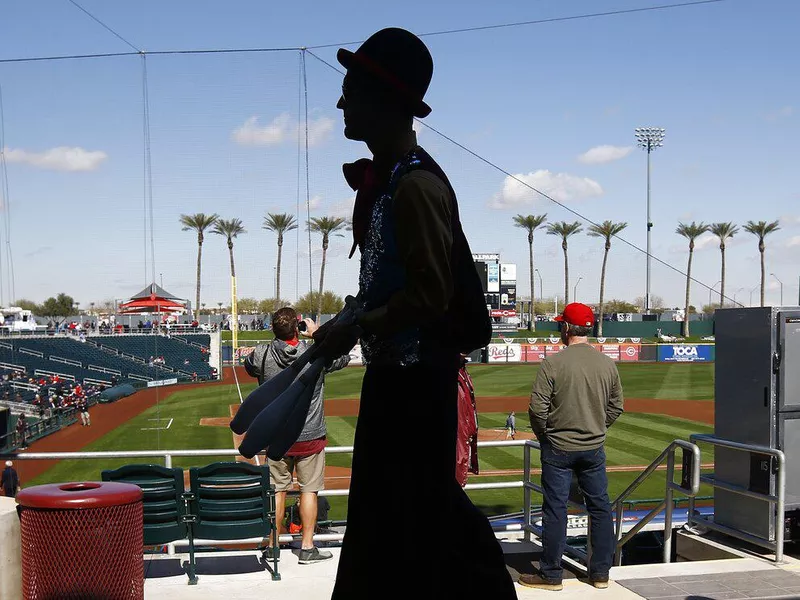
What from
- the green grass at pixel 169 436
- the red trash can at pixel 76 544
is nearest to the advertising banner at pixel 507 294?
the green grass at pixel 169 436

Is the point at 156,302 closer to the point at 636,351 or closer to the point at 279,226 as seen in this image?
the point at 279,226

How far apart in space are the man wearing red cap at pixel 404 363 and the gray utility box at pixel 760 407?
507 centimetres

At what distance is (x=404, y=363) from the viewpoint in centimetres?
193

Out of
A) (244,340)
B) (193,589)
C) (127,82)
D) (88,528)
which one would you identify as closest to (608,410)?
(193,589)

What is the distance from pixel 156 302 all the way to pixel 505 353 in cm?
3776

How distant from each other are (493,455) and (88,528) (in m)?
17.2

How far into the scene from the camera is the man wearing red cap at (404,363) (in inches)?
75.1

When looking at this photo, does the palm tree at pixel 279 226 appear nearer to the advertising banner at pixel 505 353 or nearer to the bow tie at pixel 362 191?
the bow tie at pixel 362 191

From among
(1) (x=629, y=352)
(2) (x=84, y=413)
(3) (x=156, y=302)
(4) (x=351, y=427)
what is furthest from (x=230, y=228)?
(1) (x=629, y=352)

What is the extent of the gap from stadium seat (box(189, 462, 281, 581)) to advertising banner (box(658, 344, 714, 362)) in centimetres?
4906

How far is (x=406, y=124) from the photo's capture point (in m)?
2.08

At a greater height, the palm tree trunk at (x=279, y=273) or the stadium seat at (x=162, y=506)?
the palm tree trunk at (x=279, y=273)

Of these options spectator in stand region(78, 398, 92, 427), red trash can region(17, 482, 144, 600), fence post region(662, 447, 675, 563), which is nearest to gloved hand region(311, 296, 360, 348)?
red trash can region(17, 482, 144, 600)

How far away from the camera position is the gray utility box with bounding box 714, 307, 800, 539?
6.39 meters
